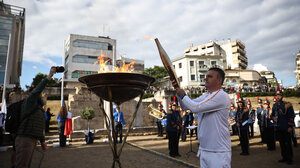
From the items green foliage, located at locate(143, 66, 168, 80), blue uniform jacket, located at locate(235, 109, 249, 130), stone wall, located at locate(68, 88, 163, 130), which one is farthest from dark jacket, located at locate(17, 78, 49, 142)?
green foliage, located at locate(143, 66, 168, 80)

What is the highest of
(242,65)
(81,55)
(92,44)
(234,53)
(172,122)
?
(234,53)

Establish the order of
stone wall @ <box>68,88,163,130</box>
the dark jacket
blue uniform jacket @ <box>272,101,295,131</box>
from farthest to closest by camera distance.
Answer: stone wall @ <box>68,88,163,130</box> → blue uniform jacket @ <box>272,101,295,131</box> → the dark jacket

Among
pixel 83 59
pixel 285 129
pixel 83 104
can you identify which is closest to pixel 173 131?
pixel 285 129

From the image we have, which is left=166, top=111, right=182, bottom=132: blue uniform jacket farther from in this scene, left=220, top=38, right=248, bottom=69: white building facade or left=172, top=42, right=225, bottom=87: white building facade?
left=220, top=38, right=248, bottom=69: white building facade

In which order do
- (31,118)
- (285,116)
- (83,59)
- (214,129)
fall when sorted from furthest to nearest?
(83,59), (285,116), (31,118), (214,129)

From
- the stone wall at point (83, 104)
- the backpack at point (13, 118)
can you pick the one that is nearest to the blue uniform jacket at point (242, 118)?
the backpack at point (13, 118)

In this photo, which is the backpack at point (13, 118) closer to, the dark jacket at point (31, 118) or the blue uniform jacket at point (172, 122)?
the dark jacket at point (31, 118)

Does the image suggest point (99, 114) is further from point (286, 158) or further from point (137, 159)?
point (286, 158)

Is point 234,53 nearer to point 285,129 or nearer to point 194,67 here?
point 194,67

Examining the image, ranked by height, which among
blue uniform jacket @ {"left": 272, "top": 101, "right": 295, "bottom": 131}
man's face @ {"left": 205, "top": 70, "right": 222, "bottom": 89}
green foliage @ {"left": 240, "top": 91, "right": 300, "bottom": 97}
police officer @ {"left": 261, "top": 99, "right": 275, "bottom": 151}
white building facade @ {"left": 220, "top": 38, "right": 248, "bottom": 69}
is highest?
white building facade @ {"left": 220, "top": 38, "right": 248, "bottom": 69}

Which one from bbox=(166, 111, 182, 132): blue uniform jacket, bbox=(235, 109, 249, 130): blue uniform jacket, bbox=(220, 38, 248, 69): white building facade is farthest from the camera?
bbox=(220, 38, 248, 69): white building facade

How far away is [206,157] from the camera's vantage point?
7.32 ft

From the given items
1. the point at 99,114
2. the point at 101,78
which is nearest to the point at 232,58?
the point at 99,114

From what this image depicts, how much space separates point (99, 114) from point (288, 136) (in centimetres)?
1272
